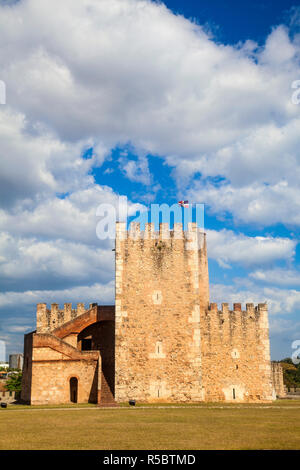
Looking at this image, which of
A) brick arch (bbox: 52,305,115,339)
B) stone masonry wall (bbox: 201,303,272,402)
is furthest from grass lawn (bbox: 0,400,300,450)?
brick arch (bbox: 52,305,115,339)

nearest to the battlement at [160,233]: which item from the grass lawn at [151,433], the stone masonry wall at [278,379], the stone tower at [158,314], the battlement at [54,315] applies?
the stone tower at [158,314]

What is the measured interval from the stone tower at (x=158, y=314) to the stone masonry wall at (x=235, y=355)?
3.88ft

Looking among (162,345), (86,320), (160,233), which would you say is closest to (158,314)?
(162,345)

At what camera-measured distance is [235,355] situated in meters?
29.8

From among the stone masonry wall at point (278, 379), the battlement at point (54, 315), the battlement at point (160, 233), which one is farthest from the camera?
the stone masonry wall at point (278, 379)

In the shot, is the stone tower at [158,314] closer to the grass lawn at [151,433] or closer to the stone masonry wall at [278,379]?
the grass lawn at [151,433]

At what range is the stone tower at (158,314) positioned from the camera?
28.0 m

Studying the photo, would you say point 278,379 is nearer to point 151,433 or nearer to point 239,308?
point 239,308

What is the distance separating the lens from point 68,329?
3216 centimetres

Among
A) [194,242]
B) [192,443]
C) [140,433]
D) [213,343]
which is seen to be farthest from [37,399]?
[192,443]

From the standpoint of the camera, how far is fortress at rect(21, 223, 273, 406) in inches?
1102

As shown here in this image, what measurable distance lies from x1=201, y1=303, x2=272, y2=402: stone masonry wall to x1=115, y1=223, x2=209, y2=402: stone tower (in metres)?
1.18

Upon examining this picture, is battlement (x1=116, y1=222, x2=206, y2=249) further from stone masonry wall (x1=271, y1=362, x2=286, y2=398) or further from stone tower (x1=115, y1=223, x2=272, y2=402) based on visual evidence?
stone masonry wall (x1=271, y1=362, x2=286, y2=398)
